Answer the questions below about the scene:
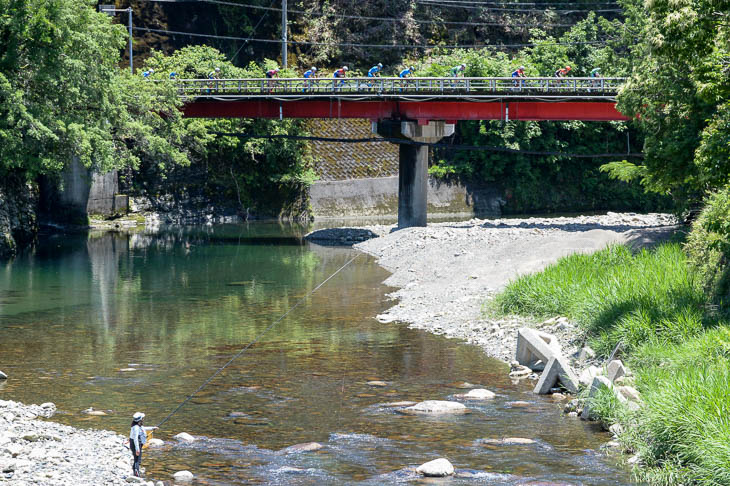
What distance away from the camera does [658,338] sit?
20062 millimetres

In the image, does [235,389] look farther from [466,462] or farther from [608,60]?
[608,60]

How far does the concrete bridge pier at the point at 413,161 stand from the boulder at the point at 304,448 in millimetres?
38157

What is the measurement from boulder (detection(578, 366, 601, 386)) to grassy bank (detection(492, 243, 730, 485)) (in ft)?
2.35

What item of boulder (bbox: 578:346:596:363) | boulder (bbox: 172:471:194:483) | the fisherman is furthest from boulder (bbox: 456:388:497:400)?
the fisherman

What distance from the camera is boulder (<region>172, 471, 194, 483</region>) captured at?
47.6ft

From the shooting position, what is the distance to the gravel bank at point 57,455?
13914 millimetres

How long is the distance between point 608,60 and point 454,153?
49.4ft

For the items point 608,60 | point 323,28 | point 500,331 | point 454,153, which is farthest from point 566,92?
point 323,28

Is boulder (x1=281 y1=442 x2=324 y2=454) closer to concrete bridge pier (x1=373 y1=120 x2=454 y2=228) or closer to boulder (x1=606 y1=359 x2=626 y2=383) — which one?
boulder (x1=606 y1=359 x2=626 y2=383)

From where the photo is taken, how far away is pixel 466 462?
15344 millimetres

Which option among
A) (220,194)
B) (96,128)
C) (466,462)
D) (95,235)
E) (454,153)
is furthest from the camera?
(454,153)

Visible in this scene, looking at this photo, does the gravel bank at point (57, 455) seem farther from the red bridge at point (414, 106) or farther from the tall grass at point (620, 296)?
the red bridge at point (414, 106)

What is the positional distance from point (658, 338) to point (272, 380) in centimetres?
849

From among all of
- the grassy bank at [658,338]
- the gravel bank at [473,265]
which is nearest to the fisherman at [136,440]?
the grassy bank at [658,338]
